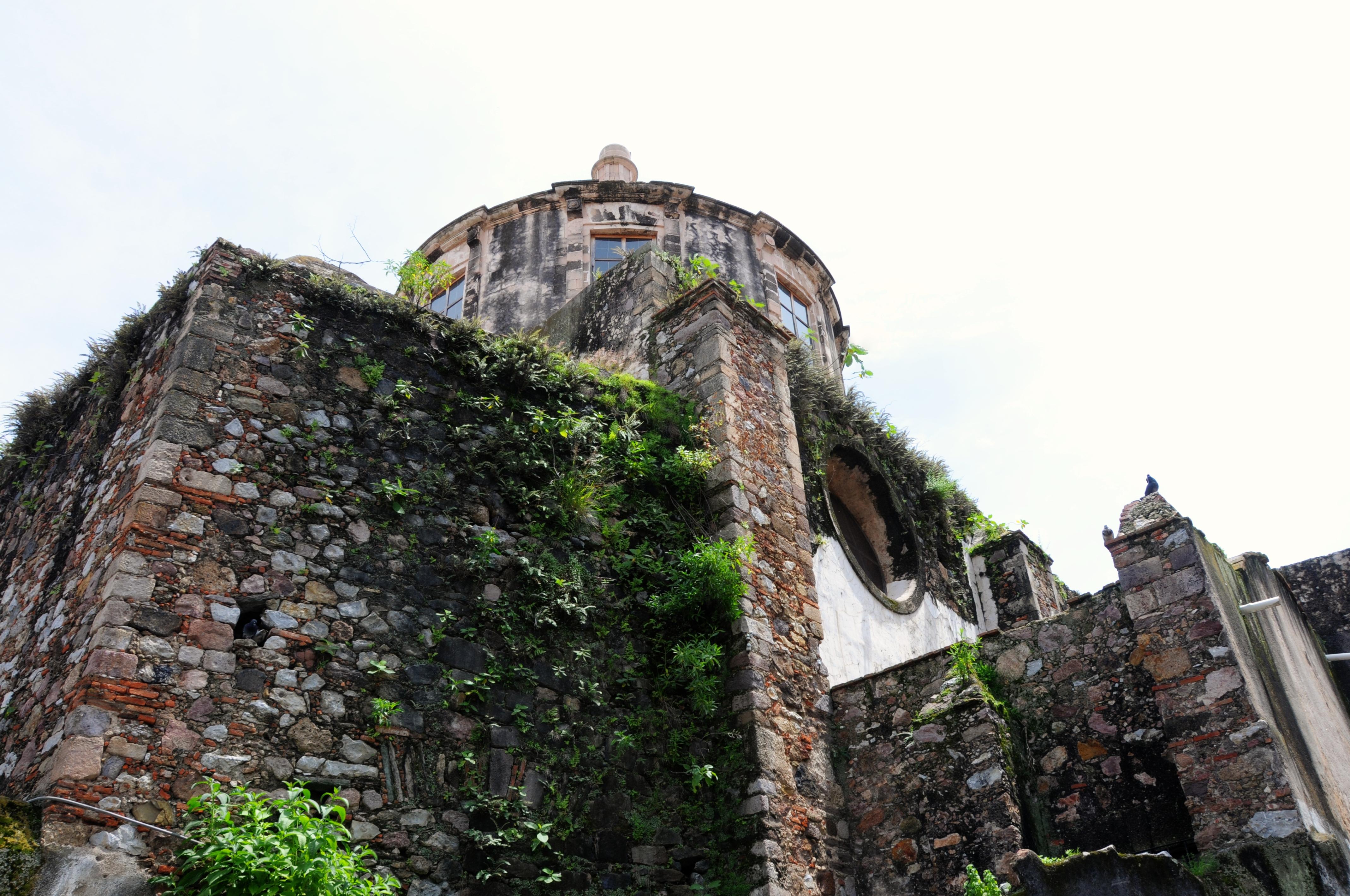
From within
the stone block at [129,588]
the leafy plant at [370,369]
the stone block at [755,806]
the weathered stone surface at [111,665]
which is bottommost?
the stone block at [755,806]

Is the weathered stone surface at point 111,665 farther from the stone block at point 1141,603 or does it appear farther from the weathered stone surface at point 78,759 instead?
the stone block at point 1141,603

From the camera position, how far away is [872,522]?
34.3 feet

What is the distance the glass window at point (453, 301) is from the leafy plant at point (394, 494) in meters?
8.51

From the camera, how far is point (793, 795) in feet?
21.1

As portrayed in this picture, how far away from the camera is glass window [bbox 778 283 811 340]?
14.9 m

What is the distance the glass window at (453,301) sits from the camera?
46.6ft

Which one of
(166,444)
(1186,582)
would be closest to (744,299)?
(1186,582)

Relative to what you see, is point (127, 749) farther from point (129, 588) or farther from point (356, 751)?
point (356, 751)

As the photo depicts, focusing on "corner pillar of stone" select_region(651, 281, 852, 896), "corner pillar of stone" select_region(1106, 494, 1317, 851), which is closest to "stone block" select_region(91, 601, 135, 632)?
"corner pillar of stone" select_region(651, 281, 852, 896)

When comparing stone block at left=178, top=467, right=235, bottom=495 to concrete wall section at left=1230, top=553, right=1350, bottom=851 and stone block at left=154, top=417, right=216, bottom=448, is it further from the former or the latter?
concrete wall section at left=1230, top=553, right=1350, bottom=851

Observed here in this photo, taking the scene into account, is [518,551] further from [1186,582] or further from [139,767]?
[1186,582]

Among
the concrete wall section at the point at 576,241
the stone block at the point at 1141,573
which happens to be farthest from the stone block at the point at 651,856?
the concrete wall section at the point at 576,241

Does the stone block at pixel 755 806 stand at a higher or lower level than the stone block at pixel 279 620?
lower

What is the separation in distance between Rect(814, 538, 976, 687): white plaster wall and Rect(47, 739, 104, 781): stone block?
493 centimetres
